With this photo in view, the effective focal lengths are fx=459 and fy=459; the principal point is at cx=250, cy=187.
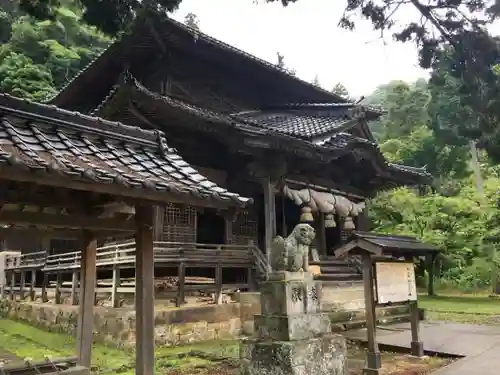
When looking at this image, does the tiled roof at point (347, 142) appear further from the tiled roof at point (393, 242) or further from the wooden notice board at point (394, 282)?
the wooden notice board at point (394, 282)

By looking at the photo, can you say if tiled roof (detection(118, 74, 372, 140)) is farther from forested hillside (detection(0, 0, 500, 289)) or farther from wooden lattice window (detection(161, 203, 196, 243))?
forested hillside (detection(0, 0, 500, 289))

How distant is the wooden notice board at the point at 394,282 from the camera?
25.5 ft

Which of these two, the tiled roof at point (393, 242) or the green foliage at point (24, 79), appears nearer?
the tiled roof at point (393, 242)

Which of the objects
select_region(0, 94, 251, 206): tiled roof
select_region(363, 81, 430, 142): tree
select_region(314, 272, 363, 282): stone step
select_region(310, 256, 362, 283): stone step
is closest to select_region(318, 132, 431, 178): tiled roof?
select_region(310, 256, 362, 283): stone step

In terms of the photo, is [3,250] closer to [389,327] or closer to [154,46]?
[154,46]

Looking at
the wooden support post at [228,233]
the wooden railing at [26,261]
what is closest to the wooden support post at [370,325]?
the wooden support post at [228,233]

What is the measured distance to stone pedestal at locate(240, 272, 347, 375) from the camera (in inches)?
227

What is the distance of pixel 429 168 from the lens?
86.9 ft

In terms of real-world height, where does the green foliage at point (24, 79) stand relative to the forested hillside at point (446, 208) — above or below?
above

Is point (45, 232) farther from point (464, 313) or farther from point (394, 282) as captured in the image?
point (464, 313)

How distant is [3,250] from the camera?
54.9 ft

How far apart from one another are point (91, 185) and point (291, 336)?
135 inches

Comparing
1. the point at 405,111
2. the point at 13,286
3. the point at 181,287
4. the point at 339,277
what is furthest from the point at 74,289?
the point at 405,111

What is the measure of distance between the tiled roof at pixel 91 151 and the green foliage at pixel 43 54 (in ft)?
52.2
